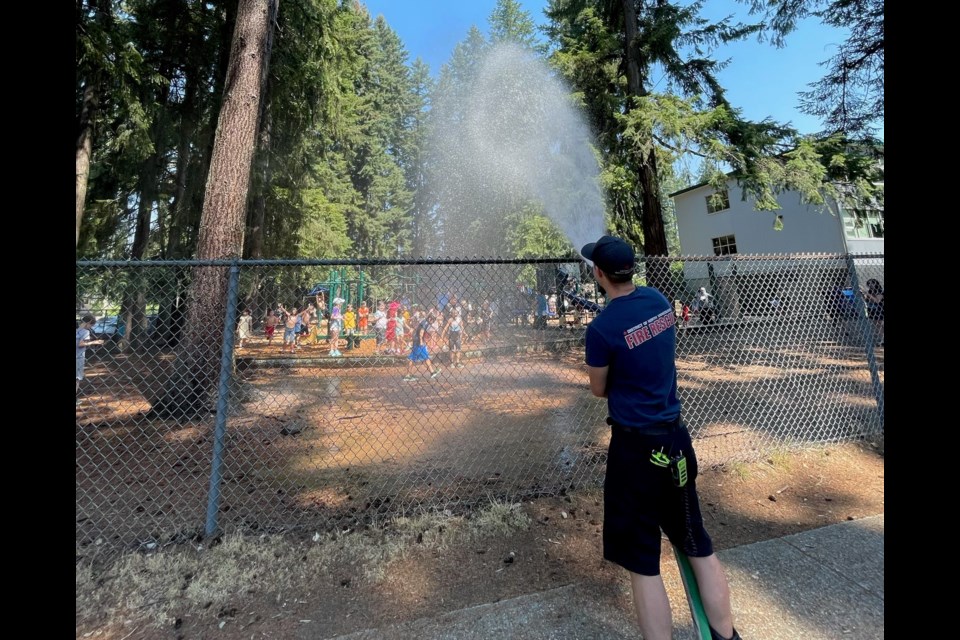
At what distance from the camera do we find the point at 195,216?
14000mm

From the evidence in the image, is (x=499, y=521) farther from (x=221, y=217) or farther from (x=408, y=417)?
(x=221, y=217)

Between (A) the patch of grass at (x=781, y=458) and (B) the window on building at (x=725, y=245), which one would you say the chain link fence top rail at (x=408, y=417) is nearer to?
(A) the patch of grass at (x=781, y=458)

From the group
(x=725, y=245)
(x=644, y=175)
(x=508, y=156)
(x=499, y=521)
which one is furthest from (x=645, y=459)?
(x=725, y=245)

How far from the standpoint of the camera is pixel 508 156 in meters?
22.9

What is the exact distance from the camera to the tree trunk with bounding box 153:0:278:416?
20.7 ft

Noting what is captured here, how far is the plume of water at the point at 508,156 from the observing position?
38.2 ft

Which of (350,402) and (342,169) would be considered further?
(342,169)

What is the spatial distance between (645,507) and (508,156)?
22909mm

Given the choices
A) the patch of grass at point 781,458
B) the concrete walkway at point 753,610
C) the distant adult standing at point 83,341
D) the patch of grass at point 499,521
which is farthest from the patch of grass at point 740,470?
the distant adult standing at point 83,341

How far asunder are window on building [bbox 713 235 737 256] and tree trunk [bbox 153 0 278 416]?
25.9 m

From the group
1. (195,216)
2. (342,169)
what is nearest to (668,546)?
(195,216)

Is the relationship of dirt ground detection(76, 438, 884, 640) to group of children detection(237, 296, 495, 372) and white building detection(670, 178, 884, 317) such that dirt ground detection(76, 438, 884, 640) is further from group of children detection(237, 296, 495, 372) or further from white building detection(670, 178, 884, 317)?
group of children detection(237, 296, 495, 372)
